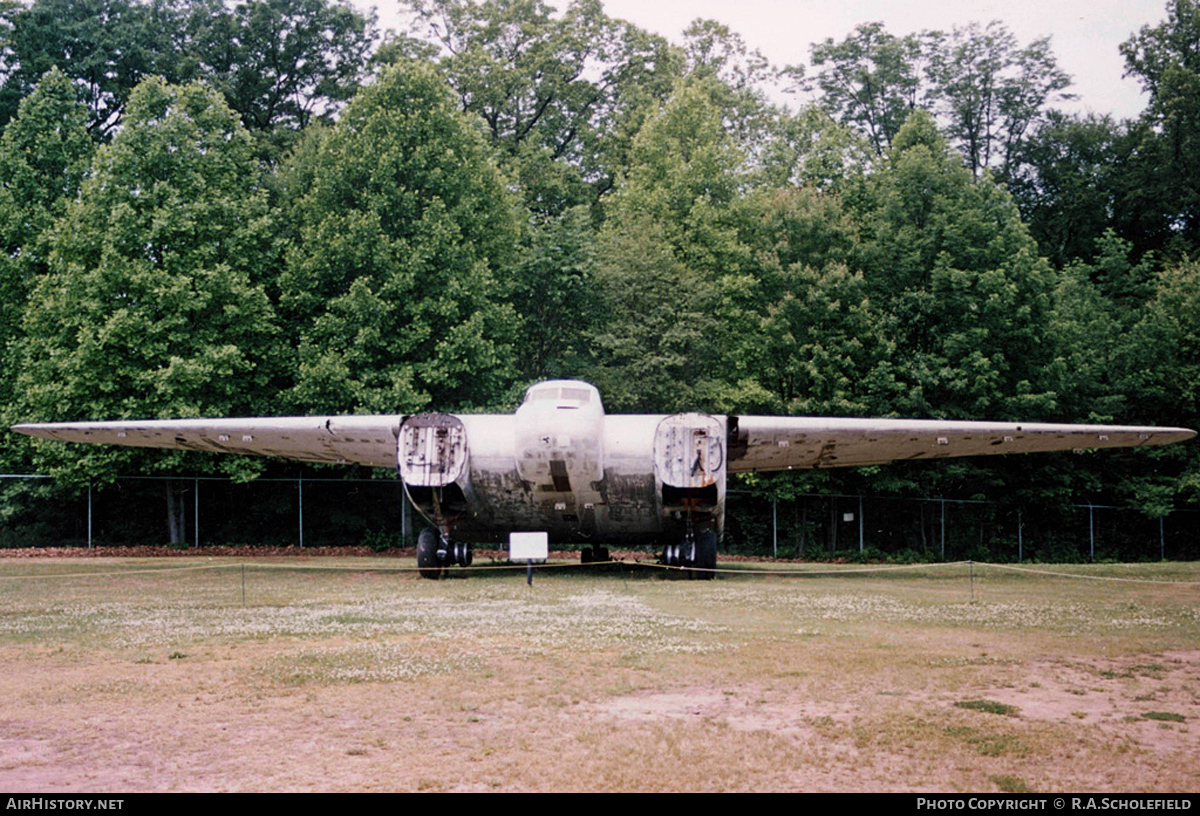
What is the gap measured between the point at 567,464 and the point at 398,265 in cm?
1571

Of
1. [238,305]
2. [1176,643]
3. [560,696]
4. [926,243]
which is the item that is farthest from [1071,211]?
[560,696]

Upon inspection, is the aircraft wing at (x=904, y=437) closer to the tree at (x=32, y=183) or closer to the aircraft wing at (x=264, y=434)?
the aircraft wing at (x=264, y=434)

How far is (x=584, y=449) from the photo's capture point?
2102cm

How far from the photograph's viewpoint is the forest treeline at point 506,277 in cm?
3356

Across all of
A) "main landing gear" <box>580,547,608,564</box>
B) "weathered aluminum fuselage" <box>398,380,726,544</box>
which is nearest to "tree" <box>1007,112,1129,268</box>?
"main landing gear" <box>580,547,608,564</box>

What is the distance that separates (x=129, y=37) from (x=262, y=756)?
147ft

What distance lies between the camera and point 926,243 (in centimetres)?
3675

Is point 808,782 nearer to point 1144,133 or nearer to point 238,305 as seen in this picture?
point 238,305

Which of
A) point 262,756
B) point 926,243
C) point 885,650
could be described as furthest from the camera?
point 926,243

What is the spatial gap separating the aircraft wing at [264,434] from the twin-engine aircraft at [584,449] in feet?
0.17

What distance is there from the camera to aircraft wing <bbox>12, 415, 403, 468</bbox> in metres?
23.3

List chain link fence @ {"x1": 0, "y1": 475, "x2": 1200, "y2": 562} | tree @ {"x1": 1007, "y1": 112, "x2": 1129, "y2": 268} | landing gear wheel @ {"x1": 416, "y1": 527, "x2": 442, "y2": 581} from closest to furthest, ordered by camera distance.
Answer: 1. landing gear wheel @ {"x1": 416, "y1": 527, "x2": 442, "y2": 581}
2. chain link fence @ {"x1": 0, "y1": 475, "x2": 1200, "y2": 562}
3. tree @ {"x1": 1007, "y1": 112, "x2": 1129, "y2": 268}

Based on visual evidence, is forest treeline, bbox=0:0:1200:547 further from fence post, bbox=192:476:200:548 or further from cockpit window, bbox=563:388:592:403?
cockpit window, bbox=563:388:592:403

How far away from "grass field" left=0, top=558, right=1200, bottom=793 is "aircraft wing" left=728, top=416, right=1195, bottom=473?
553cm
